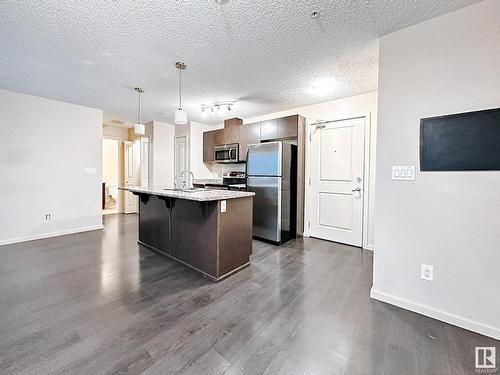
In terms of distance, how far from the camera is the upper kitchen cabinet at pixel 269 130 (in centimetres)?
429

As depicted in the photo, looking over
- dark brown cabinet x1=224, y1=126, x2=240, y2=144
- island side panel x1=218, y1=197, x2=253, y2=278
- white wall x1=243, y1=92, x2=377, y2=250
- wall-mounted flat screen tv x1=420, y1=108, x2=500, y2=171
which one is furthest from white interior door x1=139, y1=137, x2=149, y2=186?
wall-mounted flat screen tv x1=420, y1=108, x2=500, y2=171

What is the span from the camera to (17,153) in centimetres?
371

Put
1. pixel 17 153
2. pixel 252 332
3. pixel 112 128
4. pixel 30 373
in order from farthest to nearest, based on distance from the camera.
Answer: pixel 112 128 → pixel 17 153 → pixel 252 332 → pixel 30 373

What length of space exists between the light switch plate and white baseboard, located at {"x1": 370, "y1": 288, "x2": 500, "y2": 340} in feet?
3.54

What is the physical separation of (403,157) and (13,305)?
3.66 m

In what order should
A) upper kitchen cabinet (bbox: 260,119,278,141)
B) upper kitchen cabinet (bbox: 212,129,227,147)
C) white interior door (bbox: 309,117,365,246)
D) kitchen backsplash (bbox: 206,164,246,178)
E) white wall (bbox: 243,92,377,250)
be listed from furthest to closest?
1. kitchen backsplash (bbox: 206,164,246,178)
2. upper kitchen cabinet (bbox: 212,129,227,147)
3. upper kitchen cabinet (bbox: 260,119,278,141)
4. white interior door (bbox: 309,117,365,246)
5. white wall (bbox: 243,92,377,250)

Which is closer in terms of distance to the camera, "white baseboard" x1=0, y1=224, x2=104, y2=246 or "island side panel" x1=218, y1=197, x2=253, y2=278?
"island side panel" x1=218, y1=197, x2=253, y2=278

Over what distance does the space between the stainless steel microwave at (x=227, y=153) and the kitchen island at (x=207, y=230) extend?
2141 millimetres

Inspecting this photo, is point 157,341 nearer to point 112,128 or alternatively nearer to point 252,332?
point 252,332

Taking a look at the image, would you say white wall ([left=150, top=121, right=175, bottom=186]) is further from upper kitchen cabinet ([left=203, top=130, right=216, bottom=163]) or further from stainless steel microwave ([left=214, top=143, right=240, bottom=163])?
stainless steel microwave ([left=214, top=143, right=240, bottom=163])

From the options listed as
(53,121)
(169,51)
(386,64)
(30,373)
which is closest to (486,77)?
(386,64)

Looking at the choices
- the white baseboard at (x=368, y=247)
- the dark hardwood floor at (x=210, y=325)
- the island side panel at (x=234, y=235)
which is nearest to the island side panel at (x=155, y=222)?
the dark hardwood floor at (x=210, y=325)

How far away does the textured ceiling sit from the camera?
1767mm

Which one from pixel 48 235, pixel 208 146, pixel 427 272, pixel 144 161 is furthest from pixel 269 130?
pixel 48 235
